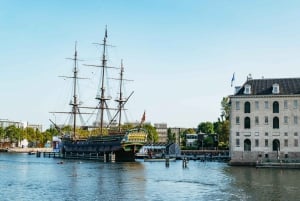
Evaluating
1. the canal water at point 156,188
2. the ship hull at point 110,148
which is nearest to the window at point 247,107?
the canal water at point 156,188

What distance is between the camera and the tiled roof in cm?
9688

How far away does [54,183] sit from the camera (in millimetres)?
61500

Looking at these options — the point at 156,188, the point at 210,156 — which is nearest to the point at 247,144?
the point at 210,156

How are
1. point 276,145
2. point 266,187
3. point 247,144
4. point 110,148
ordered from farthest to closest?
point 110,148
point 247,144
point 276,145
point 266,187

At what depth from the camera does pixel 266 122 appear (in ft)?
316

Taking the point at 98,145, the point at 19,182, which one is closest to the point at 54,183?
the point at 19,182

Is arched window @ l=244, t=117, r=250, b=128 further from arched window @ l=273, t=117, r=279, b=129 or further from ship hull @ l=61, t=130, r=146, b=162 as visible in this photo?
ship hull @ l=61, t=130, r=146, b=162

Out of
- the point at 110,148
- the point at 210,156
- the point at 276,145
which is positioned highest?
the point at 276,145

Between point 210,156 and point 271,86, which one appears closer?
point 271,86

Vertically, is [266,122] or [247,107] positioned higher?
[247,107]

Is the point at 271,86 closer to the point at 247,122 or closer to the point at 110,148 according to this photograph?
the point at 247,122

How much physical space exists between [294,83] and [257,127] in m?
11.9

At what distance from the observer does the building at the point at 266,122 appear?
9538 centimetres

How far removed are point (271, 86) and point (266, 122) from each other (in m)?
7.62
